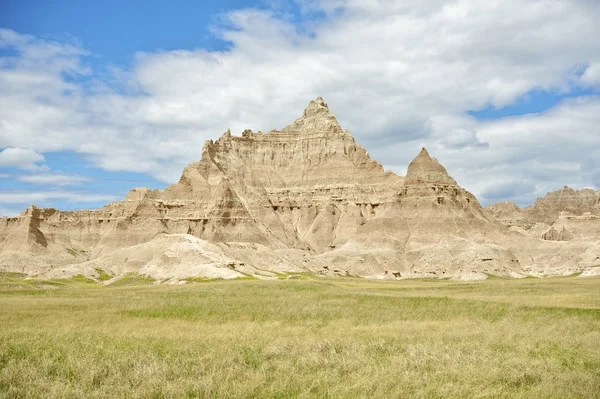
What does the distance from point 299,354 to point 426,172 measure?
139 metres

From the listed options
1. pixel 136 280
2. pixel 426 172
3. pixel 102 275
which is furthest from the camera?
pixel 426 172

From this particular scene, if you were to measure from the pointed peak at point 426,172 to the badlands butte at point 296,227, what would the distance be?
1.01ft

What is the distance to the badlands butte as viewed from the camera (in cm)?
11706

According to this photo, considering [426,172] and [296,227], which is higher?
[426,172]

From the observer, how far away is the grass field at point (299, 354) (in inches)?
597

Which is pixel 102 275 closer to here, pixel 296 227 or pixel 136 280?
pixel 136 280

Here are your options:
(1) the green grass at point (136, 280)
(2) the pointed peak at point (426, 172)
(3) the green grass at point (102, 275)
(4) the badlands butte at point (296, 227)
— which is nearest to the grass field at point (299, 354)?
(1) the green grass at point (136, 280)

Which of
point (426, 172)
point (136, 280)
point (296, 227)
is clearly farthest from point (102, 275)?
point (426, 172)

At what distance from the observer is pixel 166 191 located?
550 feet

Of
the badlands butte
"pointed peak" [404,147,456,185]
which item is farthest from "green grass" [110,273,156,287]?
"pointed peak" [404,147,456,185]

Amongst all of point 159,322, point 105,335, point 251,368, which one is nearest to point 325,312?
point 159,322

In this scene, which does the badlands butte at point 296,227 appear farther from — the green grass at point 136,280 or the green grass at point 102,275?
the green grass at point 136,280

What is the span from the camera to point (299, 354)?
19.2 metres

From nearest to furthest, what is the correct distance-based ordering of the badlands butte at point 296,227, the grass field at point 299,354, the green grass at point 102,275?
the grass field at point 299,354, the green grass at point 102,275, the badlands butte at point 296,227
